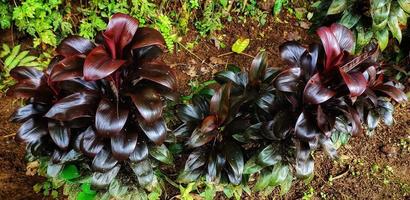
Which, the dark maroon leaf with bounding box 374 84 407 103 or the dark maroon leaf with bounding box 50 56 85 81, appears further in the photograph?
the dark maroon leaf with bounding box 374 84 407 103

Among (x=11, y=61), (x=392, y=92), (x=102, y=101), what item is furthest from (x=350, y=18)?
(x=11, y=61)

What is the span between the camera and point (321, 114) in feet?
6.66

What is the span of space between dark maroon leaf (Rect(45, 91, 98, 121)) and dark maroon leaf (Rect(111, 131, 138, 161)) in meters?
0.17

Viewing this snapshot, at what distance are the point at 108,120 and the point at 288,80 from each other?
0.87 meters

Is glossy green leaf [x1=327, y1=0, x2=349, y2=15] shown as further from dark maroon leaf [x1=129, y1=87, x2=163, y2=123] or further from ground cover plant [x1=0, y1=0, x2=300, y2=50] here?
dark maroon leaf [x1=129, y1=87, x2=163, y2=123]

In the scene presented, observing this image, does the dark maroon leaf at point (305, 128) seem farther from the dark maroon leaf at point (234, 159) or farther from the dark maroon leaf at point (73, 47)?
the dark maroon leaf at point (73, 47)

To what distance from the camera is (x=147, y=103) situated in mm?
1873

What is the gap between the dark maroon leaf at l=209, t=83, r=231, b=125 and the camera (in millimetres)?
2207

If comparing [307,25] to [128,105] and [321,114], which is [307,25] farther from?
[128,105]

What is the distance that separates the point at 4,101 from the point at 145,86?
1.69 m

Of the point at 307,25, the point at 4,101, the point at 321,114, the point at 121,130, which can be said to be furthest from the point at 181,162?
the point at 307,25

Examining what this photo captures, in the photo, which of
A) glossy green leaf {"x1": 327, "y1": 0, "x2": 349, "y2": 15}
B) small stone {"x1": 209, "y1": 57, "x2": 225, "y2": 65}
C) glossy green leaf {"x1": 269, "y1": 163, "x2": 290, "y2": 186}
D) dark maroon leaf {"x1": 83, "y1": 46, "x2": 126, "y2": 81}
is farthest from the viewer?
small stone {"x1": 209, "y1": 57, "x2": 225, "y2": 65}

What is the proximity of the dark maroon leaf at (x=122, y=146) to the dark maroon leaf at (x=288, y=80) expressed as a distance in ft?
2.46

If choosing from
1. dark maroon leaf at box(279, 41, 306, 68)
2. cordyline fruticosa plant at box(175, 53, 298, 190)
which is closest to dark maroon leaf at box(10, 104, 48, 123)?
cordyline fruticosa plant at box(175, 53, 298, 190)
